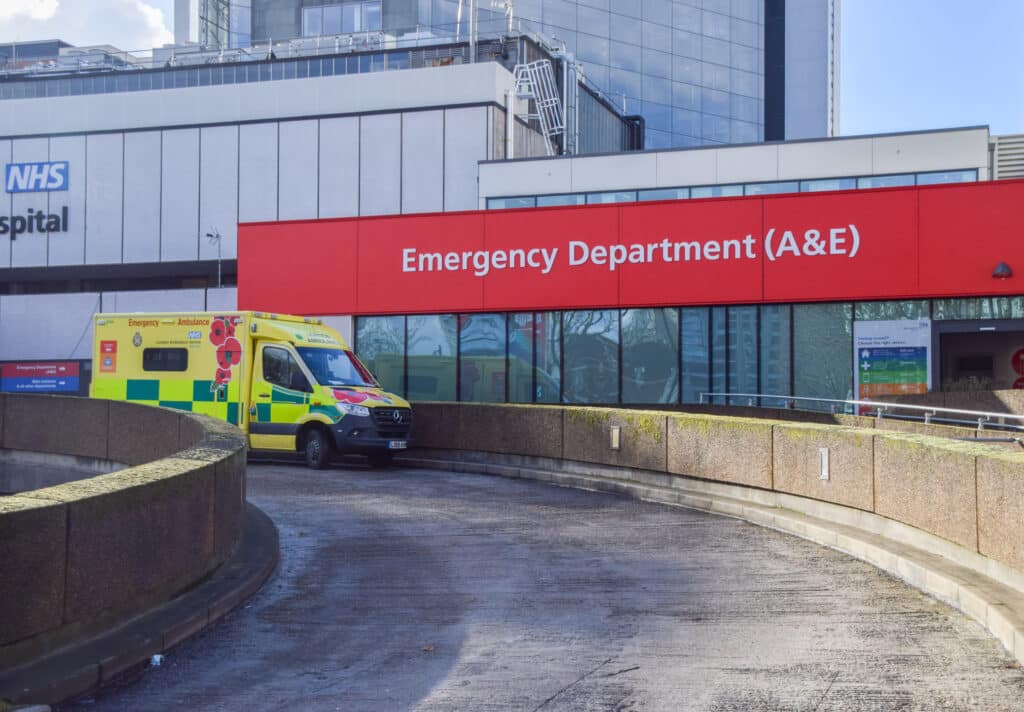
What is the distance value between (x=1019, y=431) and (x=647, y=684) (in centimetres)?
1551

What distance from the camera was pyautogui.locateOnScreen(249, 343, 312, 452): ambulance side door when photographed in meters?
20.3

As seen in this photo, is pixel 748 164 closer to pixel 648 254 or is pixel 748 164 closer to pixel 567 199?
pixel 567 199

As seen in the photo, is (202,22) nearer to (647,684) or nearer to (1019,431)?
(1019,431)

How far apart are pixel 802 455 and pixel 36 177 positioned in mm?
44945

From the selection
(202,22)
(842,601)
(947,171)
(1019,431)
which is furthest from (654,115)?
(842,601)

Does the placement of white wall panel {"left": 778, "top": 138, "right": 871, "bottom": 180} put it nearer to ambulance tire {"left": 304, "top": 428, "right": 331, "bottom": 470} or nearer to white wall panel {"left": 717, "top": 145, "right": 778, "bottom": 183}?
white wall panel {"left": 717, "top": 145, "right": 778, "bottom": 183}

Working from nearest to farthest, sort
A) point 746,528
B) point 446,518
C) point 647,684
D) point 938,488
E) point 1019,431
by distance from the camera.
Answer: point 647,684
point 938,488
point 746,528
point 446,518
point 1019,431

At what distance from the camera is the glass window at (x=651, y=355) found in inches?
1075

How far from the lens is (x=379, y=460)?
827 inches

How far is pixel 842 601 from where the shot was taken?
8.64 meters

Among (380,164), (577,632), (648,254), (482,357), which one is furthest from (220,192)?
(577,632)

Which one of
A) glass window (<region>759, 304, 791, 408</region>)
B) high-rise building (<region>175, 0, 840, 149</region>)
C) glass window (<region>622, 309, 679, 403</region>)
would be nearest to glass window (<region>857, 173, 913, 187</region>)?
glass window (<region>759, 304, 791, 408</region>)

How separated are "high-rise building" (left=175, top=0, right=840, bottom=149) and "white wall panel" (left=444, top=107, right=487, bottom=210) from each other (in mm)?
14288

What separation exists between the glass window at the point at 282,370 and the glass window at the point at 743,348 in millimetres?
10639
